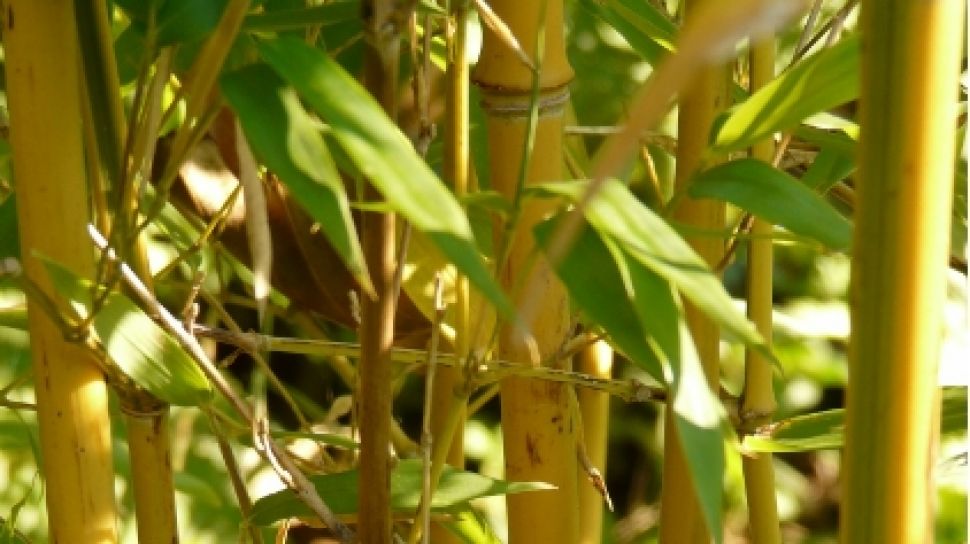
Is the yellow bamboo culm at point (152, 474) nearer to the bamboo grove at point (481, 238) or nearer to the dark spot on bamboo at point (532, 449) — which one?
the bamboo grove at point (481, 238)

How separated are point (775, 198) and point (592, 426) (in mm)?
271

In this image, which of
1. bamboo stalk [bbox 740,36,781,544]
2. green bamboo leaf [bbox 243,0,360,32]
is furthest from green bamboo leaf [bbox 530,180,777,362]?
bamboo stalk [bbox 740,36,781,544]

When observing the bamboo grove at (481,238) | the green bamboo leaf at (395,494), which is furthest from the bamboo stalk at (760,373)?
the green bamboo leaf at (395,494)

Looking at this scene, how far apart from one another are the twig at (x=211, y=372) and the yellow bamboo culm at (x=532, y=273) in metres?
0.09

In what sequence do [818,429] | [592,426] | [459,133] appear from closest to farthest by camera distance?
[459,133]
[818,429]
[592,426]

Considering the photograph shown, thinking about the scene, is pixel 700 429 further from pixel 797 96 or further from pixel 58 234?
pixel 58 234

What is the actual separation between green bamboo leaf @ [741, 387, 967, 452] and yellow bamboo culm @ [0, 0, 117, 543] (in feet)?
0.69

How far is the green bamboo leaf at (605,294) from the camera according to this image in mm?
365

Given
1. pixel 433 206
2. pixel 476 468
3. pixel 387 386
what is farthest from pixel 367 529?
pixel 476 468

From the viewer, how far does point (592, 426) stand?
63 centimetres

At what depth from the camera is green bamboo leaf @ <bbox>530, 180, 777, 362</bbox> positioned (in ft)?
1.00

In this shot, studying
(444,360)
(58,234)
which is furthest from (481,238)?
(58,234)

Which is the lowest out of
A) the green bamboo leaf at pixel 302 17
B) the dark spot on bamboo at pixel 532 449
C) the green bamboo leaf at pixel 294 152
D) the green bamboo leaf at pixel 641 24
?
the dark spot on bamboo at pixel 532 449

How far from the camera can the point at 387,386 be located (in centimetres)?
40
